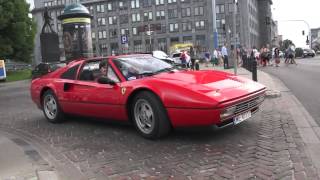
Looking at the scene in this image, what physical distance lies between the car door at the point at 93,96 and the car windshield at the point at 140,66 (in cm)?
20

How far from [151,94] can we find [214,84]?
0.91 metres

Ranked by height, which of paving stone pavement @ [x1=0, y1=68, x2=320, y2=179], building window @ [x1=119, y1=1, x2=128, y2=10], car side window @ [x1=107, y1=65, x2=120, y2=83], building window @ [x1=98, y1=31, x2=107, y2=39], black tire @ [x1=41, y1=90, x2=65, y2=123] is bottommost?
paving stone pavement @ [x1=0, y1=68, x2=320, y2=179]

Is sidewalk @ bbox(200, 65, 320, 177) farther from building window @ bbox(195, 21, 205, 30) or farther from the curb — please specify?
building window @ bbox(195, 21, 205, 30)

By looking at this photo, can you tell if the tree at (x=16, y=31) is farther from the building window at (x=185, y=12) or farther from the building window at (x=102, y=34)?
the building window at (x=102, y=34)

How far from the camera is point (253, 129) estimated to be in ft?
22.5

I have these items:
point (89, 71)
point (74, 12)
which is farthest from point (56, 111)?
point (74, 12)

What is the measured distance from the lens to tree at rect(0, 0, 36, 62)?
3825cm

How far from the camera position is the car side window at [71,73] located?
26.6 feet

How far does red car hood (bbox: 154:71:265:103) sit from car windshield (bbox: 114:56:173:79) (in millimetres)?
336

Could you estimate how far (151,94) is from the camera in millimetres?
6414

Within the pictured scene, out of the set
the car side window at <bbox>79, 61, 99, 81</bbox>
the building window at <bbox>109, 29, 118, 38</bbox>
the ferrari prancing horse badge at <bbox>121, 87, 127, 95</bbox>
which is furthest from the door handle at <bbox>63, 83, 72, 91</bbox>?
the building window at <bbox>109, 29, 118, 38</bbox>

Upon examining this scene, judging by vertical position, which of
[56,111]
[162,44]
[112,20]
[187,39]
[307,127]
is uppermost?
[112,20]

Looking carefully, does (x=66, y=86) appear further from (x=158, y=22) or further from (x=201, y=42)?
(x=158, y=22)

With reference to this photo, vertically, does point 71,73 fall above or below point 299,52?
above
